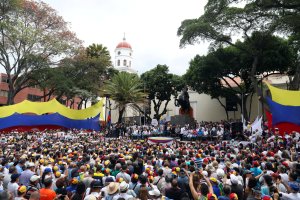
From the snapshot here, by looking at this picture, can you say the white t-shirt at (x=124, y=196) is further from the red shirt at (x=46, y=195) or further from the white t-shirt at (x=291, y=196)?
the white t-shirt at (x=291, y=196)

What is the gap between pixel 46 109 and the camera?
63.1 feet

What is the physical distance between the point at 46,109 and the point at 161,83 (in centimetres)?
2477

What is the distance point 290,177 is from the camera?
618cm

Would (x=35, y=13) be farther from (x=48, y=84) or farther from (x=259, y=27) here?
(x=259, y=27)

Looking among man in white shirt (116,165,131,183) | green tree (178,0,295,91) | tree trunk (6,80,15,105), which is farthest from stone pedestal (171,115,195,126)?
man in white shirt (116,165,131,183)

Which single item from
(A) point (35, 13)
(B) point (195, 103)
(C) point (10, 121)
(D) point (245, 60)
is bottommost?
(C) point (10, 121)

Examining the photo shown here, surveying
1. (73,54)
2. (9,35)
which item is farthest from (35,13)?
(73,54)

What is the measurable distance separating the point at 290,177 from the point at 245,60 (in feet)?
85.2

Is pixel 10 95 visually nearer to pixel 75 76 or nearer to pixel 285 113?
pixel 75 76

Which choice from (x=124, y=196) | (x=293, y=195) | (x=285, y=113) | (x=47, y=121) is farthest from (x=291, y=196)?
(x=47, y=121)

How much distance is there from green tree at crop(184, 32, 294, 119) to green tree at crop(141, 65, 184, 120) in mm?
4918

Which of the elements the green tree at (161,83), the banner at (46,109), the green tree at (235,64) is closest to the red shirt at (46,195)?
the banner at (46,109)

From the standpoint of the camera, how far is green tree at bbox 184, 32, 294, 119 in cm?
2817

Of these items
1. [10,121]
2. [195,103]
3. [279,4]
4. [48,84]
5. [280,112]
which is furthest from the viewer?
[195,103]
